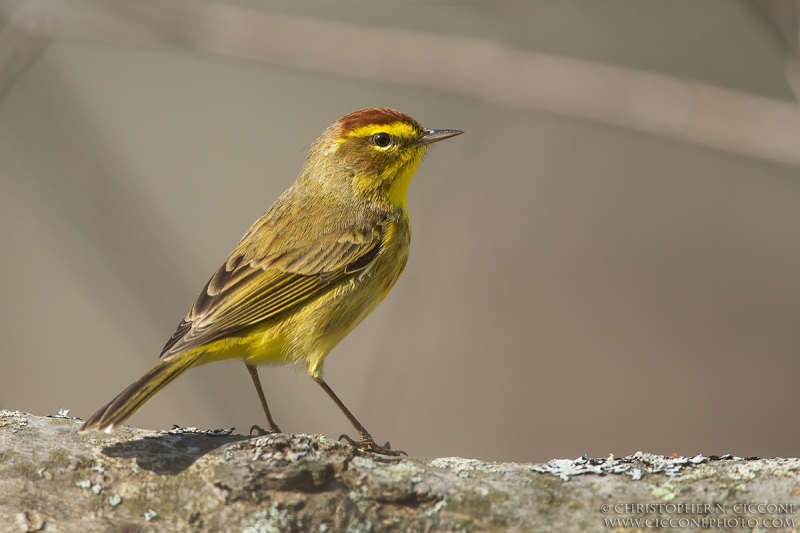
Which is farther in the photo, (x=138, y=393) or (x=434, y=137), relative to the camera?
(x=434, y=137)

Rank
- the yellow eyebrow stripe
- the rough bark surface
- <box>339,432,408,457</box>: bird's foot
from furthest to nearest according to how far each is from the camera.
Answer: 1. the yellow eyebrow stripe
2. <box>339,432,408,457</box>: bird's foot
3. the rough bark surface

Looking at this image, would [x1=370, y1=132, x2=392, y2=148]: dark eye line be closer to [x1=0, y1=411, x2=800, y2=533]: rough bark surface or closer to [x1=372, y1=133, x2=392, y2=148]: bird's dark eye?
[x1=372, y1=133, x2=392, y2=148]: bird's dark eye

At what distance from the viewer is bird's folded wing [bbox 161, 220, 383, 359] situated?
443 centimetres

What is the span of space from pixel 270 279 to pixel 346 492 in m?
1.99

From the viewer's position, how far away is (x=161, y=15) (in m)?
3.87

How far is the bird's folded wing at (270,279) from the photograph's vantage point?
443cm

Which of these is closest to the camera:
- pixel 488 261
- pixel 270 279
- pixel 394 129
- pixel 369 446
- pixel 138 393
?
pixel 138 393

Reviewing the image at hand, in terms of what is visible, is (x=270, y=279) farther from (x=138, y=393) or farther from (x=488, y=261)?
(x=488, y=261)

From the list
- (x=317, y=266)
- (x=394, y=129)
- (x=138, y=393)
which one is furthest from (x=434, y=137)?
(x=138, y=393)

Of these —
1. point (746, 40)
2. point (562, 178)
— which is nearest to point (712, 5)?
point (746, 40)

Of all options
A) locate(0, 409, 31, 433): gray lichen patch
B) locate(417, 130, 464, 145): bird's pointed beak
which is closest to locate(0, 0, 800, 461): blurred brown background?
locate(417, 130, 464, 145): bird's pointed beak

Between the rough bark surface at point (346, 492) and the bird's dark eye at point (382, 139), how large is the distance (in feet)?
9.23

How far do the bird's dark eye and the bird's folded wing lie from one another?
0.67 m

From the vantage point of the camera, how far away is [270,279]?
4.82 meters
